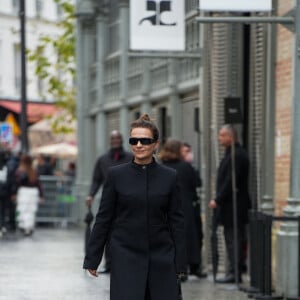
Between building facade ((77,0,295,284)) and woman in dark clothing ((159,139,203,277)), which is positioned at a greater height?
building facade ((77,0,295,284))

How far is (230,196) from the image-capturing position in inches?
639

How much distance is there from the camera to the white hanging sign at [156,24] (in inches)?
635

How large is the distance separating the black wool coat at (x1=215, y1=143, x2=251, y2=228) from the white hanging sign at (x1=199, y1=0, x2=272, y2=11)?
2.88 metres

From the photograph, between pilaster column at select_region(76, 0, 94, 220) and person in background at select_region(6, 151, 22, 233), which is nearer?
person in background at select_region(6, 151, 22, 233)

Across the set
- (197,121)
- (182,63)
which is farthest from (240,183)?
(182,63)

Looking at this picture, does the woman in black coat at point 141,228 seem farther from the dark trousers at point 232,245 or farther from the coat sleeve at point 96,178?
the coat sleeve at point 96,178

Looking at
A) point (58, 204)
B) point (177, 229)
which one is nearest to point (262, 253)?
point (177, 229)

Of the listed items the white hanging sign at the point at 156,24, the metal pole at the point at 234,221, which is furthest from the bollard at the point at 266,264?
the white hanging sign at the point at 156,24

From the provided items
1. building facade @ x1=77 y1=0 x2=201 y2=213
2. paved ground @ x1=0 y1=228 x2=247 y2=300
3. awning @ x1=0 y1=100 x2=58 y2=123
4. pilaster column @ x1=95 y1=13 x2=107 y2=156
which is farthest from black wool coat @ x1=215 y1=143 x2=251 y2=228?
awning @ x1=0 y1=100 x2=58 y2=123

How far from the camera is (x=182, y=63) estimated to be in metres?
22.0

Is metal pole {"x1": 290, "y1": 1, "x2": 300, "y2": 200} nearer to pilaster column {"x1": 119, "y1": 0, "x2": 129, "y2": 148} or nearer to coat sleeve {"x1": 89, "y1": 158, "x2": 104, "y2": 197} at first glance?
coat sleeve {"x1": 89, "y1": 158, "x2": 104, "y2": 197}

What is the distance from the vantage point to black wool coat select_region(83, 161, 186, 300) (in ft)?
30.8

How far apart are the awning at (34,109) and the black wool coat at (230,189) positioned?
97.2 feet

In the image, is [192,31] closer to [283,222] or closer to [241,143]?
[241,143]
